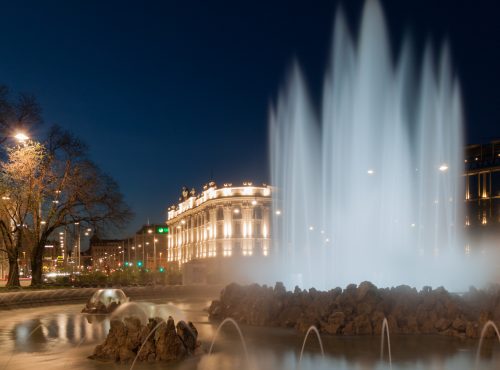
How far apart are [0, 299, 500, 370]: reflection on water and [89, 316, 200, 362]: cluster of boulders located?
0.41 meters

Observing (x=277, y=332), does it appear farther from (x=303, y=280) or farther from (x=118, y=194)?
(x=118, y=194)

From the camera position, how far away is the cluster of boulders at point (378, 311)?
18.9 m

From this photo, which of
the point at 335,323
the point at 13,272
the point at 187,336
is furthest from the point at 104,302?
the point at 13,272

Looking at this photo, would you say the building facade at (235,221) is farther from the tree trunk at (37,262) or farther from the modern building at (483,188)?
the tree trunk at (37,262)

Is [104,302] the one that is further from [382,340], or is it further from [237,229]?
[237,229]

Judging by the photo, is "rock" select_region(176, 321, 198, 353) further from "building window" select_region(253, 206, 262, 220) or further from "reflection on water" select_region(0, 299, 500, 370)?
"building window" select_region(253, 206, 262, 220)

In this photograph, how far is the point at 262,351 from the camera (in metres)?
15.5

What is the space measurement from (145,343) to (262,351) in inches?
123

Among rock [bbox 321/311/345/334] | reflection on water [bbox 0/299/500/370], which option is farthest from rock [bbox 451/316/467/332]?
rock [bbox 321/311/345/334]

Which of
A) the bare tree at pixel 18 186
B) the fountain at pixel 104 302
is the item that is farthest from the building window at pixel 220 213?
the fountain at pixel 104 302

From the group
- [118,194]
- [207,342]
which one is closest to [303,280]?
[118,194]

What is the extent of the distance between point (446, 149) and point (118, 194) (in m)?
24.4

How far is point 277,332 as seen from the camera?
1945cm

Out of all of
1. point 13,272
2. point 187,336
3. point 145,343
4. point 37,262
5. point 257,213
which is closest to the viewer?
point 145,343
